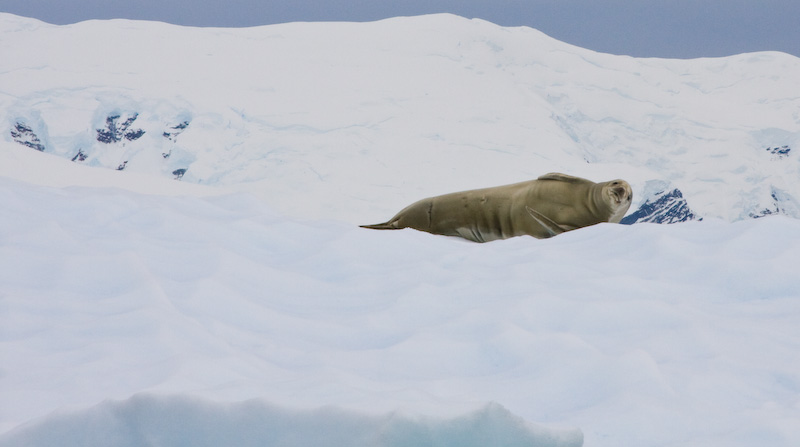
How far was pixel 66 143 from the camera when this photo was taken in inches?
1028

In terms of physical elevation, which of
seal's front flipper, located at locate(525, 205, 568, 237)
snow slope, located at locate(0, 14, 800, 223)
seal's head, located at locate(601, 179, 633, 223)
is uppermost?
seal's head, located at locate(601, 179, 633, 223)

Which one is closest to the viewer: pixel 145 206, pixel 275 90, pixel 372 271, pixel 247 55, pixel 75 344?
pixel 75 344

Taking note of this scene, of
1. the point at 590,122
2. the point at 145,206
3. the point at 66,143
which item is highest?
the point at 145,206

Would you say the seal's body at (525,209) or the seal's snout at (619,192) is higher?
the seal's snout at (619,192)

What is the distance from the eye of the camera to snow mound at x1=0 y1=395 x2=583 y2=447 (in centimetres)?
146

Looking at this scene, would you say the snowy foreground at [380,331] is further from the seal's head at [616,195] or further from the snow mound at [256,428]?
the seal's head at [616,195]

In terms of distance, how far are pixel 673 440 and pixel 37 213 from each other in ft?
8.20

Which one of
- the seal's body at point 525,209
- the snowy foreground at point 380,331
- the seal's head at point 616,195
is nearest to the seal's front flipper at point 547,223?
the seal's body at point 525,209

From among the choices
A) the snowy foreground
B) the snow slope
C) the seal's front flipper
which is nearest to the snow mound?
the snowy foreground

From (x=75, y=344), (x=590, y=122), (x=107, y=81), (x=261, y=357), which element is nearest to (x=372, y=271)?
(x=261, y=357)

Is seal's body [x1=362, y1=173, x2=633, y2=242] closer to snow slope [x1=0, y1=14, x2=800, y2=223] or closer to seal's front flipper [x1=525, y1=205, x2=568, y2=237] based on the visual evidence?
seal's front flipper [x1=525, y1=205, x2=568, y2=237]

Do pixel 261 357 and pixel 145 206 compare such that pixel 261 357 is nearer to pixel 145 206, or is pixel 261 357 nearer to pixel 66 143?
pixel 145 206

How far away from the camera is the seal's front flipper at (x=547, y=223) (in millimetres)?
4672

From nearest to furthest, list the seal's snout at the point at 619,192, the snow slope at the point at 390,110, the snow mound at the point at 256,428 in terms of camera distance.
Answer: the snow mound at the point at 256,428 → the seal's snout at the point at 619,192 → the snow slope at the point at 390,110
